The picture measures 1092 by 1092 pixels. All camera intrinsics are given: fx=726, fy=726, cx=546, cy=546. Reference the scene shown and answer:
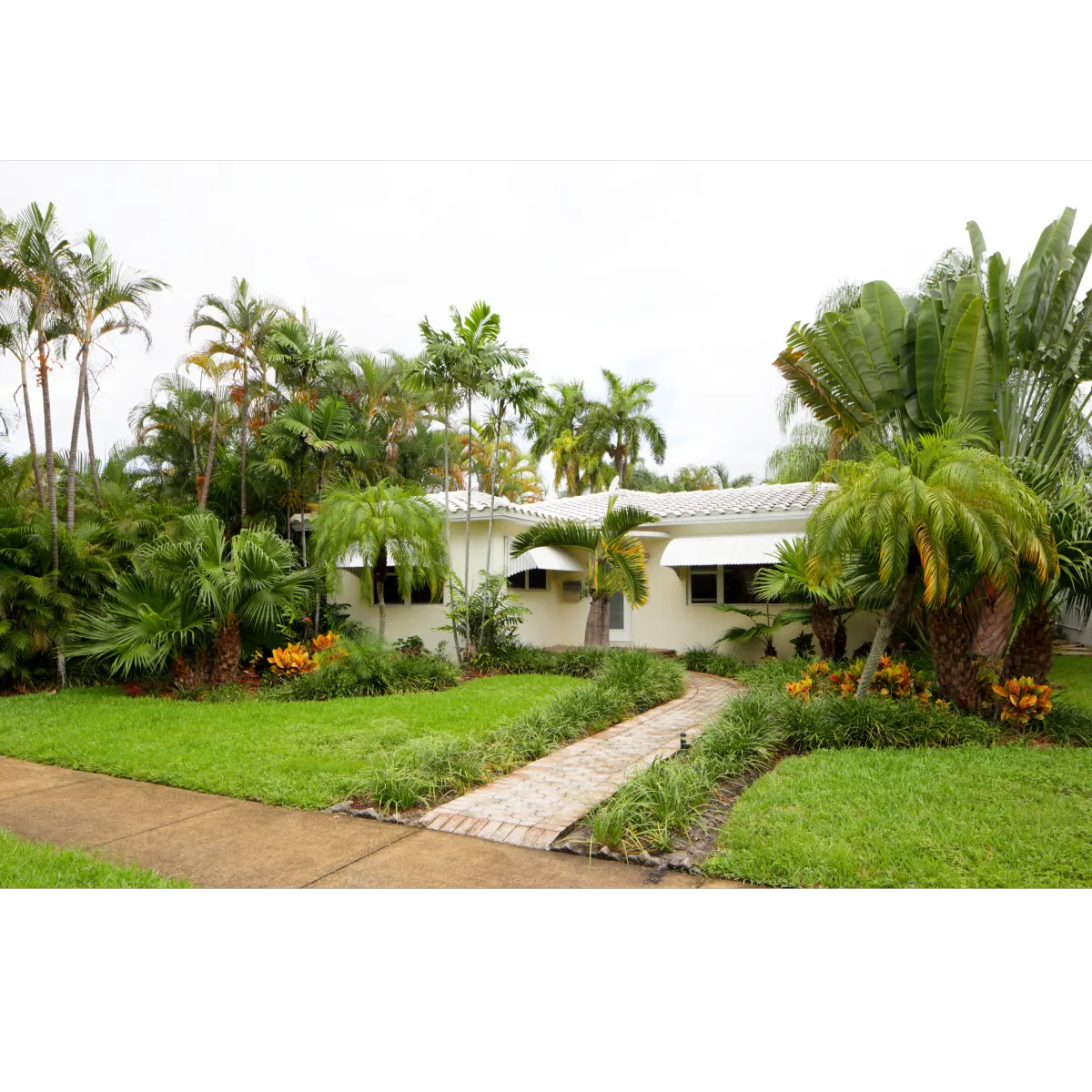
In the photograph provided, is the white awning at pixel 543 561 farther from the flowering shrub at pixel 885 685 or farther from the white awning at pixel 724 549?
the flowering shrub at pixel 885 685

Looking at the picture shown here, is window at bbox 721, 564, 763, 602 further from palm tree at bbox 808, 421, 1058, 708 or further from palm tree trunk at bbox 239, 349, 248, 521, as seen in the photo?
palm tree trunk at bbox 239, 349, 248, 521

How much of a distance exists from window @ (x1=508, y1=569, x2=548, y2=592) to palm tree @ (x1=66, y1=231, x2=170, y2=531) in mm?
8370

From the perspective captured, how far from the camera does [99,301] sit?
11.8 m

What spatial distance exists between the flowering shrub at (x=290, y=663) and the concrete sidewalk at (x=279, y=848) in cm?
520

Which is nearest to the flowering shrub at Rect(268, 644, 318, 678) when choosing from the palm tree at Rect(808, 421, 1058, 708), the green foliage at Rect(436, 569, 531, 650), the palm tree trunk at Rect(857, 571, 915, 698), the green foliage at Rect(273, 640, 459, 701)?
the green foliage at Rect(273, 640, 459, 701)

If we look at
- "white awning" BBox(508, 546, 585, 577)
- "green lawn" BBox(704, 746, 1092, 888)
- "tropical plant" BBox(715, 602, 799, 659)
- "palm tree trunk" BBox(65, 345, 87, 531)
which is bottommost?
"green lawn" BBox(704, 746, 1092, 888)

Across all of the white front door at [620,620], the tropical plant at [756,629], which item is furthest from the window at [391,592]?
the tropical plant at [756,629]

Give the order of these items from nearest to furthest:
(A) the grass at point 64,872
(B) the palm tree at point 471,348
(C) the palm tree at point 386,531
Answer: (A) the grass at point 64,872 < (C) the palm tree at point 386,531 < (B) the palm tree at point 471,348

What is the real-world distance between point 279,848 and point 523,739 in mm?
3342

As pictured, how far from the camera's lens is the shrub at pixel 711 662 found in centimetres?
1402

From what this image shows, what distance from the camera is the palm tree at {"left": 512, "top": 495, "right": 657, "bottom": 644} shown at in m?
14.0
